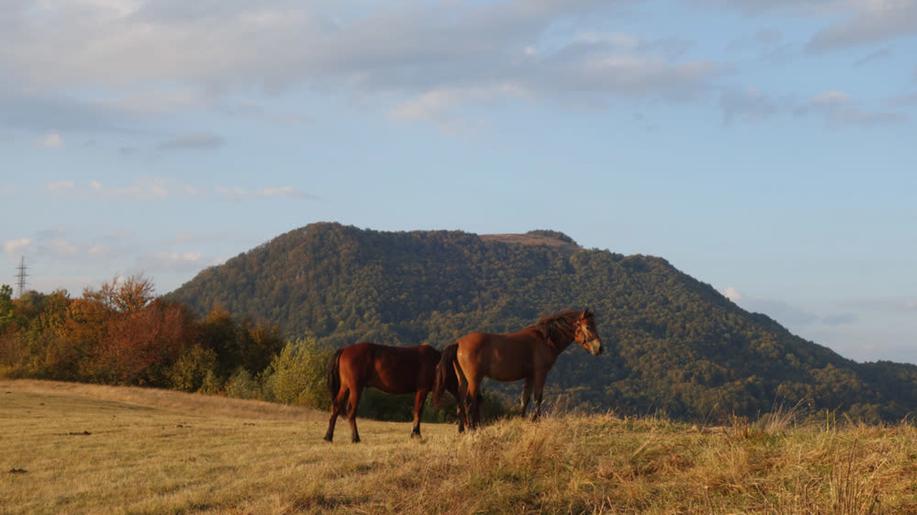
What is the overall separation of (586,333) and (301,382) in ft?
113

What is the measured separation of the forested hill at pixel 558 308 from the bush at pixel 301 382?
58.4 feet

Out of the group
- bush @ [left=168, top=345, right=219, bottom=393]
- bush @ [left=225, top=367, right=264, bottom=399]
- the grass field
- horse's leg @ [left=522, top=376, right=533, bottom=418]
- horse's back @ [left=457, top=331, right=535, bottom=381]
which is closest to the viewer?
the grass field

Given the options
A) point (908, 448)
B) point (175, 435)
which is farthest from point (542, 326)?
point (175, 435)

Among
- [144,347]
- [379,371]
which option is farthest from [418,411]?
[144,347]

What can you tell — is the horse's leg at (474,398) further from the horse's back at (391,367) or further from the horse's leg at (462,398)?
the horse's back at (391,367)

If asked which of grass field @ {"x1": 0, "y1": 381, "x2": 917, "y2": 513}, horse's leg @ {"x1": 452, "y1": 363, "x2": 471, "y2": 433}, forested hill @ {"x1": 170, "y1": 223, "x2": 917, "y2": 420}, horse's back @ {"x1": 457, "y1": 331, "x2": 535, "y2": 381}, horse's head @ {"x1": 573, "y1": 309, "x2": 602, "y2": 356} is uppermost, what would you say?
forested hill @ {"x1": 170, "y1": 223, "x2": 917, "y2": 420}

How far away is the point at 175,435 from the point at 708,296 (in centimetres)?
12172

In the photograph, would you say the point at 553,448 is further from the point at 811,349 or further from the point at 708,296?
the point at 708,296

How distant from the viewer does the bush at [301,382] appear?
46.3 m

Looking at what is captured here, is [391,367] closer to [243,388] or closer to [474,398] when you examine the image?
[474,398]

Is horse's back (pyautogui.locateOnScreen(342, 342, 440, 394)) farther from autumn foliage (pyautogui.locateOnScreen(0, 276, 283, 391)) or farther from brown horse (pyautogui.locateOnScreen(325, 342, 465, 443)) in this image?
autumn foliage (pyautogui.locateOnScreen(0, 276, 283, 391))

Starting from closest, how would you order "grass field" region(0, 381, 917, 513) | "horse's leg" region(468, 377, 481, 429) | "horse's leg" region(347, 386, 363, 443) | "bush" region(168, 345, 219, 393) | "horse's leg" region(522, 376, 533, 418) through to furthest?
1. "grass field" region(0, 381, 917, 513)
2. "horse's leg" region(522, 376, 533, 418)
3. "horse's leg" region(468, 377, 481, 429)
4. "horse's leg" region(347, 386, 363, 443)
5. "bush" region(168, 345, 219, 393)

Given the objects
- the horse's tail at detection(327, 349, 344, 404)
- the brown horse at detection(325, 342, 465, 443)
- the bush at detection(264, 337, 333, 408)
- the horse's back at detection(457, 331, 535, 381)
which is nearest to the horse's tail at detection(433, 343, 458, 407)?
the horse's back at detection(457, 331, 535, 381)

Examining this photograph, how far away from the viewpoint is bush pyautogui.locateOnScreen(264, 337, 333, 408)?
46294mm
